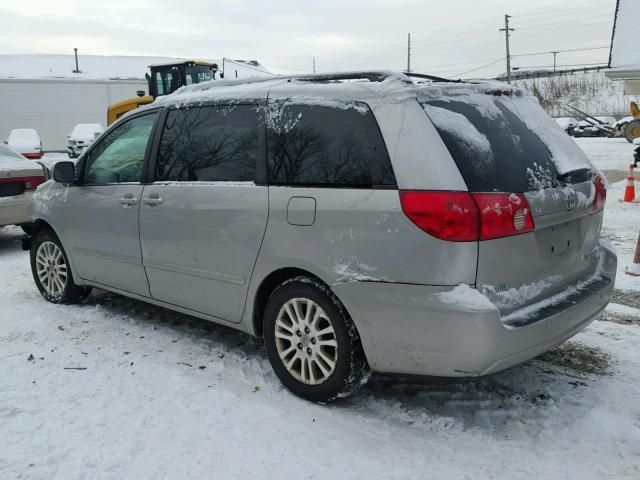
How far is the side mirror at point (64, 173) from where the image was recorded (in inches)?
193

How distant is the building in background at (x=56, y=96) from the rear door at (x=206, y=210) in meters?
34.7

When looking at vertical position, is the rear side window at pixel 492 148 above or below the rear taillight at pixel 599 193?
above

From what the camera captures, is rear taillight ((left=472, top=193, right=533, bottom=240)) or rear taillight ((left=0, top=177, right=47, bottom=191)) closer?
rear taillight ((left=472, top=193, right=533, bottom=240))

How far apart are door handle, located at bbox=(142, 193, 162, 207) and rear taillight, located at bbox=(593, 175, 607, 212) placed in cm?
280

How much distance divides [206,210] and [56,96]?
133 feet

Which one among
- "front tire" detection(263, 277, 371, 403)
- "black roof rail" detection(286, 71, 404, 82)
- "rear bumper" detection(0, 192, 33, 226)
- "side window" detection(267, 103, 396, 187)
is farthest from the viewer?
"rear bumper" detection(0, 192, 33, 226)

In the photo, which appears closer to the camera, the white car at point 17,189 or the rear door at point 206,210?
the rear door at point 206,210

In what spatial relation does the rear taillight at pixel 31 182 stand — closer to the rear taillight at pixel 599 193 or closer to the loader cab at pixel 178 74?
the rear taillight at pixel 599 193

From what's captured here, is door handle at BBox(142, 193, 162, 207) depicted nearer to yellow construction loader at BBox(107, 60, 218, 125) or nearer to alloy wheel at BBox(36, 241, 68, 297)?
alloy wheel at BBox(36, 241, 68, 297)

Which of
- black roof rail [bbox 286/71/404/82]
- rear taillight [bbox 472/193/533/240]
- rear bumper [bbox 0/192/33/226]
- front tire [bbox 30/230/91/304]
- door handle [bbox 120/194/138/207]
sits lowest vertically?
front tire [bbox 30/230/91/304]

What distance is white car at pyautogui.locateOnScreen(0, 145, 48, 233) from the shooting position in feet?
25.1

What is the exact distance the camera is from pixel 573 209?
319cm

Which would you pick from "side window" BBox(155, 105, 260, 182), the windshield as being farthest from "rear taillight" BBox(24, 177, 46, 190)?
the windshield

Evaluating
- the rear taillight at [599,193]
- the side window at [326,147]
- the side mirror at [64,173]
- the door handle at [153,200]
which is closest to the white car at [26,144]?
the side mirror at [64,173]
